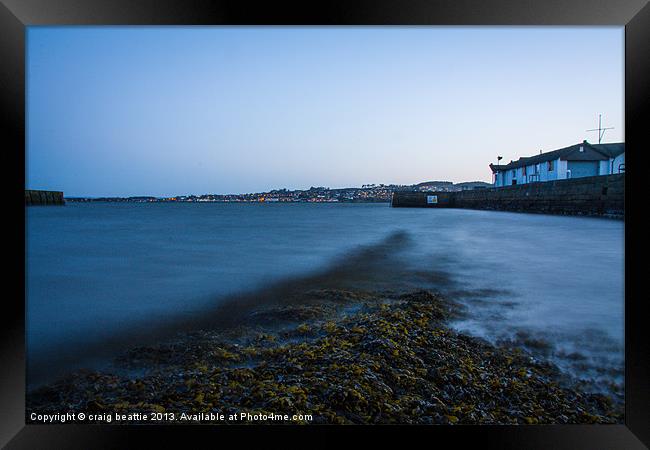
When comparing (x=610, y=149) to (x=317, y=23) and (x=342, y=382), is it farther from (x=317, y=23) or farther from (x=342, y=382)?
(x=317, y=23)

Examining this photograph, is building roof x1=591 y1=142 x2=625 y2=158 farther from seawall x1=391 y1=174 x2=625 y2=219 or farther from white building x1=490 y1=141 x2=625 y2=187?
seawall x1=391 y1=174 x2=625 y2=219

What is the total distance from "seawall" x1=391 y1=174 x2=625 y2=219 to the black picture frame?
11.4 feet

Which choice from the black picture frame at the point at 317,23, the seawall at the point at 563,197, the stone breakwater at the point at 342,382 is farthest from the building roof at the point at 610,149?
the black picture frame at the point at 317,23

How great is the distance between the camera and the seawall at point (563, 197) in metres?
15.1

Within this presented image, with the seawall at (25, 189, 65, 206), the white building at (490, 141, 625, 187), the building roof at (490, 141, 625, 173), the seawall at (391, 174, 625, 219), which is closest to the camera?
the seawall at (391, 174, 625, 219)

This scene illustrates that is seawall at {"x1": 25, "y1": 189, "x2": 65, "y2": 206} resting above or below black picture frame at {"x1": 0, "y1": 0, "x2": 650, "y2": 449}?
above

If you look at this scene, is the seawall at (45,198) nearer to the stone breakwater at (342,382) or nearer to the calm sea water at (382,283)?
the calm sea water at (382,283)

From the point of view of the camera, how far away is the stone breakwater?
7.27 ft

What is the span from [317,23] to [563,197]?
21.8 metres

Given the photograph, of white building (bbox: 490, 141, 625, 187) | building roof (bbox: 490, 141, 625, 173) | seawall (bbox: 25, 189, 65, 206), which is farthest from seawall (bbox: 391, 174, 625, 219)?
seawall (bbox: 25, 189, 65, 206)

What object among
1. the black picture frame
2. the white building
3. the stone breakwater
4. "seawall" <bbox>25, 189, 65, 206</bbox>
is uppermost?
the white building

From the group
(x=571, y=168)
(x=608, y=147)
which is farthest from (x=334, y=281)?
(x=608, y=147)

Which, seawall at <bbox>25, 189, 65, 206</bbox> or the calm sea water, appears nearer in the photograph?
the calm sea water

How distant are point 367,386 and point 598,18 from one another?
2.38m
